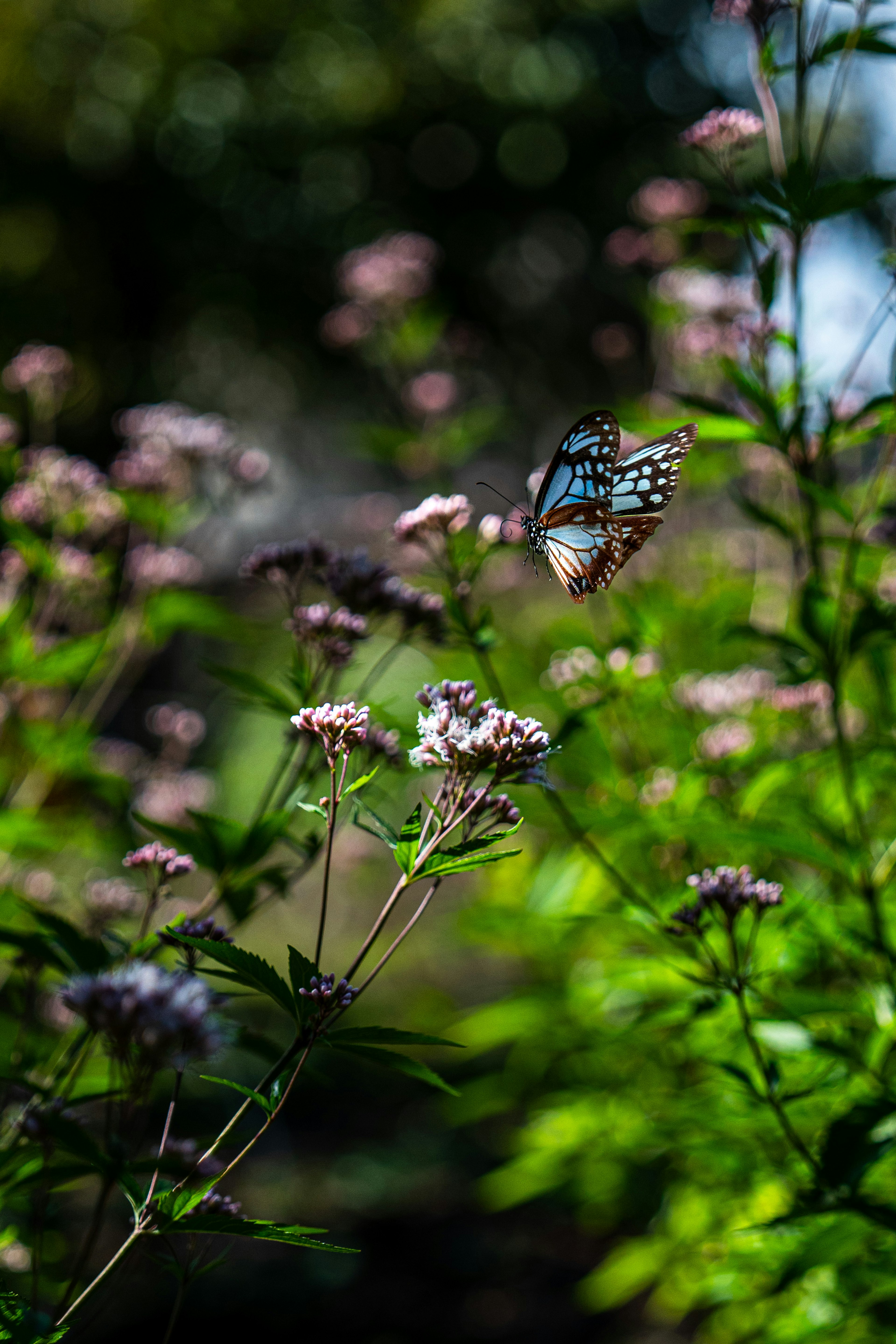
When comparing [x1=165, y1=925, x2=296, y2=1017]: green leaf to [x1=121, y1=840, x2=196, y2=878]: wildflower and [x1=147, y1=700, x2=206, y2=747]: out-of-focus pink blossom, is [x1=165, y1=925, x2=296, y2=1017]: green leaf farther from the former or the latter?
[x1=147, y1=700, x2=206, y2=747]: out-of-focus pink blossom

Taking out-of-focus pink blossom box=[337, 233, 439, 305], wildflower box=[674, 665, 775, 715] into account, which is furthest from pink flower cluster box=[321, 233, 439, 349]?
wildflower box=[674, 665, 775, 715]

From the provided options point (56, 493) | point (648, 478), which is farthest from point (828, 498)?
point (56, 493)

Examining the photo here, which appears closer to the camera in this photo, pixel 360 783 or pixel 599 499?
pixel 360 783

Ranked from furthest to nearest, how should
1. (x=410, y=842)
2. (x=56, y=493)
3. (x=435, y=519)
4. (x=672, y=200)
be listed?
(x=672, y=200) → (x=56, y=493) → (x=435, y=519) → (x=410, y=842)

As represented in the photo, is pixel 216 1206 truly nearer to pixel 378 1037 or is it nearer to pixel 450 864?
pixel 378 1037

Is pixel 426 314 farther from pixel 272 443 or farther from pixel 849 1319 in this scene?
pixel 272 443

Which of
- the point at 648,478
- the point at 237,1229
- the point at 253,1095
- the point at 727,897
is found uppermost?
the point at 648,478
